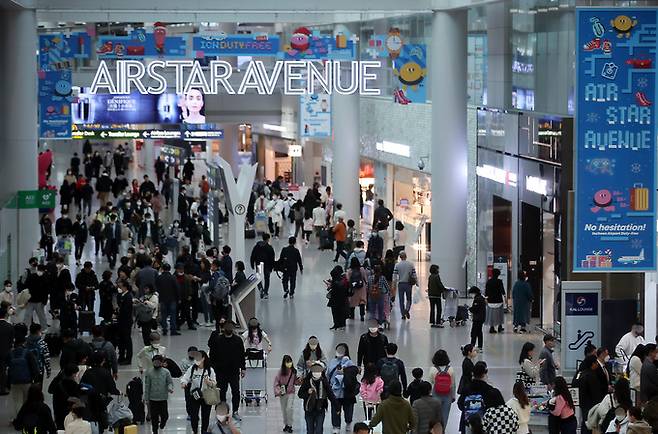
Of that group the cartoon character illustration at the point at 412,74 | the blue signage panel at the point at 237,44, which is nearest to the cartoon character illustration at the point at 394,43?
the cartoon character illustration at the point at 412,74

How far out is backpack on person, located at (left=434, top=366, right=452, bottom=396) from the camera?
16.8 metres

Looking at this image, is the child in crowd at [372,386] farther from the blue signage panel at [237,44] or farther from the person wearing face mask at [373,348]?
the blue signage panel at [237,44]

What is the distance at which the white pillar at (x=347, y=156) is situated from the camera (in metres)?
38.9

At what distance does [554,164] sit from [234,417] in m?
8.31

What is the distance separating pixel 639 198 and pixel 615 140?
0.85 meters

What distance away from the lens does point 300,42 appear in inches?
1136

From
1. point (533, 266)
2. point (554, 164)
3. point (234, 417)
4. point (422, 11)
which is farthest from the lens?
point (422, 11)

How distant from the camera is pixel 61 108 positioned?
30.0 meters

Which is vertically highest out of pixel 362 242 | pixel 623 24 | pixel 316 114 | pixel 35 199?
pixel 623 24

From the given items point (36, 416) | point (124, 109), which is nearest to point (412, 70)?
point (124, 109)

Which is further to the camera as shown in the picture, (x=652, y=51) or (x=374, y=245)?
(x=374, y=245)

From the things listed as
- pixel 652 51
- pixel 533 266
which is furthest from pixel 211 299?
pixel 652 51

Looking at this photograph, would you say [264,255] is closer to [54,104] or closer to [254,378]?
[54,104]

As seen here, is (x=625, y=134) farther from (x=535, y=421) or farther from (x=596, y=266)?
(x=535, y=421)
